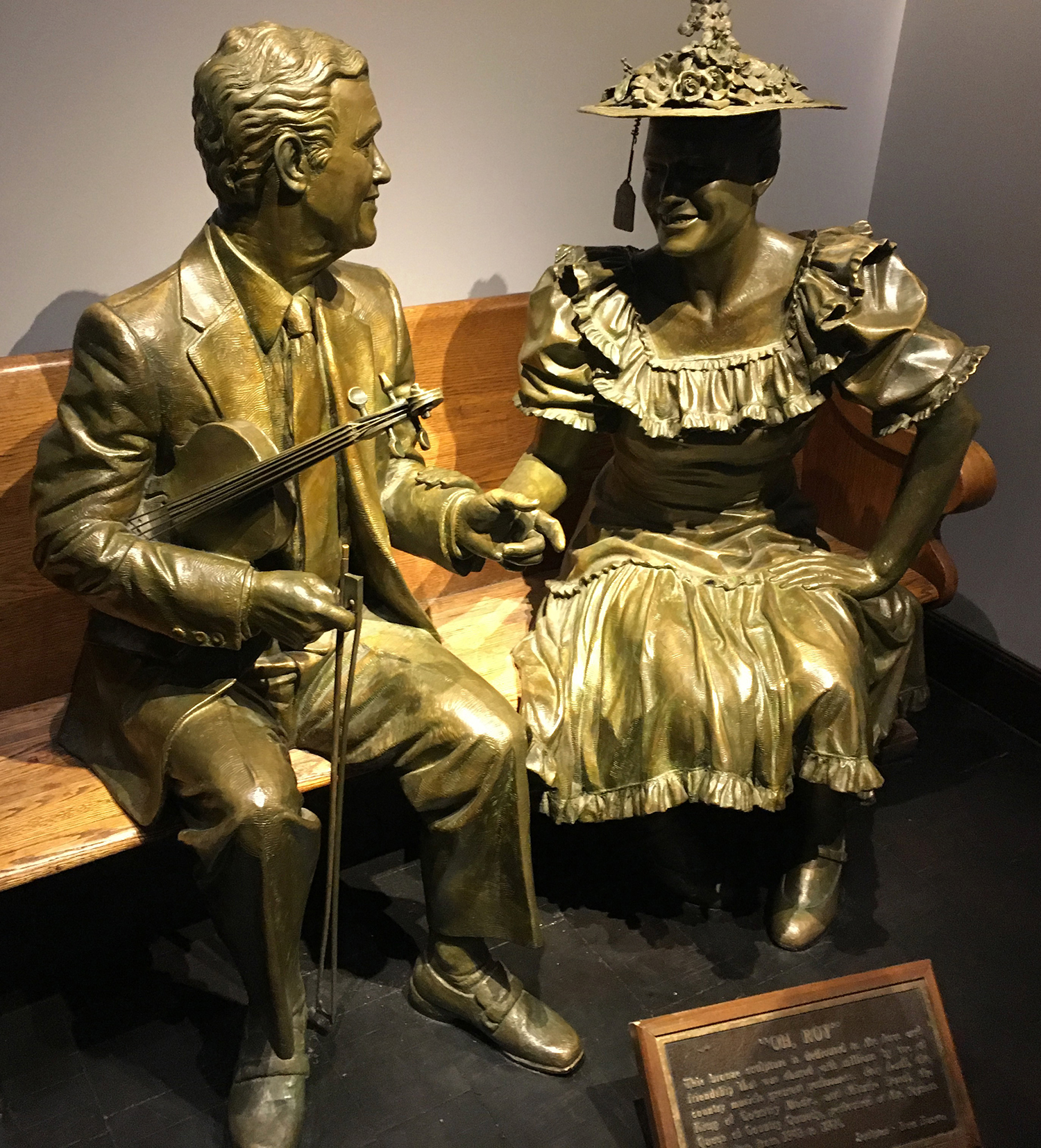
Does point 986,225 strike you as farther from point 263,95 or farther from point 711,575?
point 263,95

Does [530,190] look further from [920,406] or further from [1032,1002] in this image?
[1032,1002]

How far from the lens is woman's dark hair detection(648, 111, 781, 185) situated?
2.24 metres

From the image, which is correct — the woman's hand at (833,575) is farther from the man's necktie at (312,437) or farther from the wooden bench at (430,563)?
the man's necktie at (312,437)

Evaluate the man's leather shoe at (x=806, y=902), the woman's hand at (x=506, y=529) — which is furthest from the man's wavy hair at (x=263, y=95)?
the man's leather shoe at (x=806, y=902)

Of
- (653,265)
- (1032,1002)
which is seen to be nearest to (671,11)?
(653,265)

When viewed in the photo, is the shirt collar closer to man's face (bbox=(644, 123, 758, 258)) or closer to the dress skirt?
man's face (bbox=(644, 123, 758, 258))

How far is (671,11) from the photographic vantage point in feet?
9.70

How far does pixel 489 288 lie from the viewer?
2.99 metres

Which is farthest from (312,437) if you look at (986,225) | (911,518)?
(986,225)

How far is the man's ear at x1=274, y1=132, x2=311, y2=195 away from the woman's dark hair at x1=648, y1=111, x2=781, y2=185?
684 mm

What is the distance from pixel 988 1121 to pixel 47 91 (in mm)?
2528

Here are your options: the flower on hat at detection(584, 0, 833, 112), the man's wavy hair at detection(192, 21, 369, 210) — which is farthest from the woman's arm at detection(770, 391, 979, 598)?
the man's wavy hair at detection(192, 21, 369, 210)

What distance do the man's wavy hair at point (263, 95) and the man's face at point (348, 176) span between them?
0.02m

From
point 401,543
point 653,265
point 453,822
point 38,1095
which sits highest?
point 653,265
